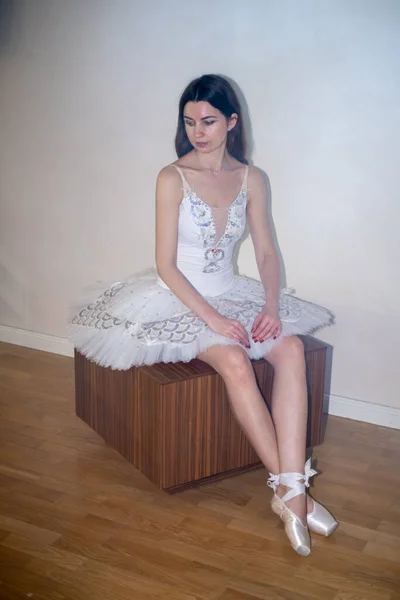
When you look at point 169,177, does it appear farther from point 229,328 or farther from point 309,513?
point 309,513

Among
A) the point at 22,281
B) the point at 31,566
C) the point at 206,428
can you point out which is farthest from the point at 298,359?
the point at 22,281

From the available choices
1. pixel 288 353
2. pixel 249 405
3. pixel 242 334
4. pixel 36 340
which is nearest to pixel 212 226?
pixel 242 334

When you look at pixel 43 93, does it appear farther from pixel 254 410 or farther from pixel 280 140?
pixel 254 410

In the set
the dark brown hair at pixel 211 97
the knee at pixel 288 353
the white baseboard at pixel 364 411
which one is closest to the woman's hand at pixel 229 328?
the knee at pixel 288 353

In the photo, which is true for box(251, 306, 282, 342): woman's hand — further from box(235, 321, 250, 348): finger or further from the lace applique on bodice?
the lace applique on bodice

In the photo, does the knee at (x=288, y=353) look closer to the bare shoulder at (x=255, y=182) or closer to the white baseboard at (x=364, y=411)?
the bare shoulder at (x=255, y=182)

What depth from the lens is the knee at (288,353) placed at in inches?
89.2

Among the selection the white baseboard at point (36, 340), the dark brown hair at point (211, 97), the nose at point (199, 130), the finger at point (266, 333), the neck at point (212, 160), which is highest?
the dark brown hair at point (211, 97)

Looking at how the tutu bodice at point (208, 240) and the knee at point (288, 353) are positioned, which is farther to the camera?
the tutu bodice at point (208, 240)

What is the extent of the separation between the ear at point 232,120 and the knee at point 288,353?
750mm

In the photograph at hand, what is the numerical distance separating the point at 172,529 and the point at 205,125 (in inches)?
50.6

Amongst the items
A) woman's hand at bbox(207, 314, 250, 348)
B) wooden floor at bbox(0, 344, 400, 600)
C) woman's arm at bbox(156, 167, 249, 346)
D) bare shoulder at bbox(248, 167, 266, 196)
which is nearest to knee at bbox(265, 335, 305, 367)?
woman's hand at bbox(207, 314, 250, 348)

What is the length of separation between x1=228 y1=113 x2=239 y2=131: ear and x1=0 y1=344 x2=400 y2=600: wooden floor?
1195 mm

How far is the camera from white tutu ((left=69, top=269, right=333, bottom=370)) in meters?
2.25
